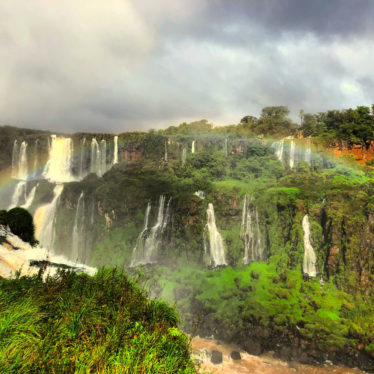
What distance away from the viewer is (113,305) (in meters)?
7.67

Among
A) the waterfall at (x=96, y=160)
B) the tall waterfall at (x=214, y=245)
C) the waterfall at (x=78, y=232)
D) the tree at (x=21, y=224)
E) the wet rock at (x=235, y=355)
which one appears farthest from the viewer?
the waterfall at (x=96, y=160)

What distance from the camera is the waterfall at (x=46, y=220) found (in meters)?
37.6

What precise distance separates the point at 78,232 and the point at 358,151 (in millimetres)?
42045

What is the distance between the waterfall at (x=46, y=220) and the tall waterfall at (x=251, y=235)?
86.2 feet

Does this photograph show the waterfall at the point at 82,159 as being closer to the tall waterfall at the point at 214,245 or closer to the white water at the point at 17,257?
the tall waterfall at the point at 214,245

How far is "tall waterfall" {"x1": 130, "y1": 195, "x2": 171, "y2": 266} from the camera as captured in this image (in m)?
34.4

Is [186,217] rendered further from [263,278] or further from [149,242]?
[263,278]

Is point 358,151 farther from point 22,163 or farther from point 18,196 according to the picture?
point 22,163

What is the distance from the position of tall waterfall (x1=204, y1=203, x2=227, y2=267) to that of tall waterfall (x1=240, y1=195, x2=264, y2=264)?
107 inches

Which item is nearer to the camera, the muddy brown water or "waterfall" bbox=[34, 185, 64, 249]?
the muddy brown water

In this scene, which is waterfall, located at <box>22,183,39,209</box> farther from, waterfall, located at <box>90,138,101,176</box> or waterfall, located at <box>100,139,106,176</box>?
waterfall, located at <box>100,139,106,176</box>

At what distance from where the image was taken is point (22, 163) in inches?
2154

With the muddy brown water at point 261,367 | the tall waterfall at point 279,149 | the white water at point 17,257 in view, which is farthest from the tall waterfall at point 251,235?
the white water at point 17,257

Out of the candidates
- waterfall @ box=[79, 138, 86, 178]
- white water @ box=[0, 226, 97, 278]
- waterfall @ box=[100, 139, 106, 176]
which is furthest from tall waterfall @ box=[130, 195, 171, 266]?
waterfall @ box=[79, 138, 86, 178]
